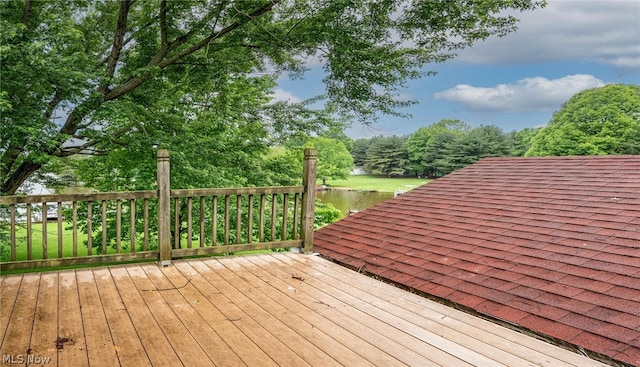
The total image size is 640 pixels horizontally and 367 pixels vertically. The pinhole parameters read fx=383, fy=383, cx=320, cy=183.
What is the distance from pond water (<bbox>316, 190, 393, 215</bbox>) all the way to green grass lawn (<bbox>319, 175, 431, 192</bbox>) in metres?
1.12

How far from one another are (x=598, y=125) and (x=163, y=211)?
98.6 feet

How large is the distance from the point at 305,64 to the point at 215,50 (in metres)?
1.54

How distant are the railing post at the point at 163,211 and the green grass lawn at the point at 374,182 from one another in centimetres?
2974

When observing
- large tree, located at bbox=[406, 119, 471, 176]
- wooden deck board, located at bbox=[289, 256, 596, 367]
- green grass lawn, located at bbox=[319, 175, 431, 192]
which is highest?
large tree, located at bbox=[406, 119, 471, 176]

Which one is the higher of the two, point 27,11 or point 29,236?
point 27,11

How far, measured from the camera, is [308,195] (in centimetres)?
418

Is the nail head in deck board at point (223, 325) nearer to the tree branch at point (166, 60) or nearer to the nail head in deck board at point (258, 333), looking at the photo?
the nail head in deck board at point (258, 333)

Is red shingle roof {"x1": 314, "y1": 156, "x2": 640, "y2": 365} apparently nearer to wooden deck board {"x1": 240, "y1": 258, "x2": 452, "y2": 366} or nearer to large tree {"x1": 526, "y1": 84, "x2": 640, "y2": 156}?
wooden deck board {"x1": 240, "y1": 258, "x2": 452, "y2": 366}

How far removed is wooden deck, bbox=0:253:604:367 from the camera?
6.43 ft

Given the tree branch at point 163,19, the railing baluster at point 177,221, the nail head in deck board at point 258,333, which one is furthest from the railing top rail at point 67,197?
the tree branch at point 163,19

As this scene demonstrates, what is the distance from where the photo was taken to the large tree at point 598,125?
24344 mm

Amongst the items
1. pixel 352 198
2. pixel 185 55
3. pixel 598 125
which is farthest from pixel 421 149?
pixel 185 55

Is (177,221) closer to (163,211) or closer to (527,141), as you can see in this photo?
(163,211)

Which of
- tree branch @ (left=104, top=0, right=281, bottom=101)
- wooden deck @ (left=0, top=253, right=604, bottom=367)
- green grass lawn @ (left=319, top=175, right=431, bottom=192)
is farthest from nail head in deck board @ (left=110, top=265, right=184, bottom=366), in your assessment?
green grass lawn @ (left=319, top=175, right=431, bottom=192)
